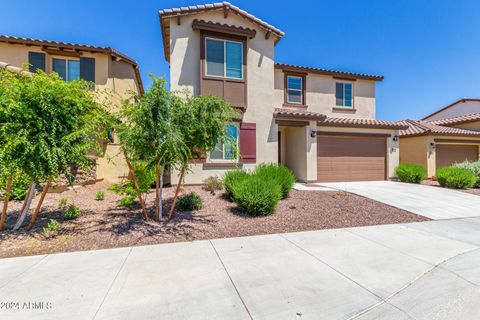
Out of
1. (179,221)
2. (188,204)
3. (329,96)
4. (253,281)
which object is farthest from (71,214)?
(329,96)

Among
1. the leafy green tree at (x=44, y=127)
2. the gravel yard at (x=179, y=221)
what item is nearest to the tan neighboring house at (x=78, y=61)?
the gravel yard at (x=179, y=221)

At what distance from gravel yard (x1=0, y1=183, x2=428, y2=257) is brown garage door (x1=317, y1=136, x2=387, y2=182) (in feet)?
14.6

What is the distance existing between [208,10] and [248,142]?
21.1 ft

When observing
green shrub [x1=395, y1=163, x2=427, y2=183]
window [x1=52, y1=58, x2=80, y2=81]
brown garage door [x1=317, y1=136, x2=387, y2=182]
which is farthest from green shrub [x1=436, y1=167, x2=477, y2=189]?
window [x1=52, y1=58, x2=80, y2=81]

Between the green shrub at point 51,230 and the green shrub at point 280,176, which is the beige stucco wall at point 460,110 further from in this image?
the green shrub at point 51,230

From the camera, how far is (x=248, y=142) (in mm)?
11531

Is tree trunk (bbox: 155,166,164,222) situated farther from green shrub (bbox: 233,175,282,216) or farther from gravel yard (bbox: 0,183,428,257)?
green shrub (bbox: 233,175,282,216)

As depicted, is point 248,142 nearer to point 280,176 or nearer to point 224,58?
point 280,176

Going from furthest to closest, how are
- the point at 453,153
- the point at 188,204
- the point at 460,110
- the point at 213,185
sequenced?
the point at 460,110, the point at 453,153, the point at 213,185, the point at 188,204

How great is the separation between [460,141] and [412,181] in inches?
254

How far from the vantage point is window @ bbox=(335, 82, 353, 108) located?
608 inches

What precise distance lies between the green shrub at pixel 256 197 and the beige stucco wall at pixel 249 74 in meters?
4.43

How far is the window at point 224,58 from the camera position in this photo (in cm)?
1109

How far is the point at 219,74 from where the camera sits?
11.2 metres
